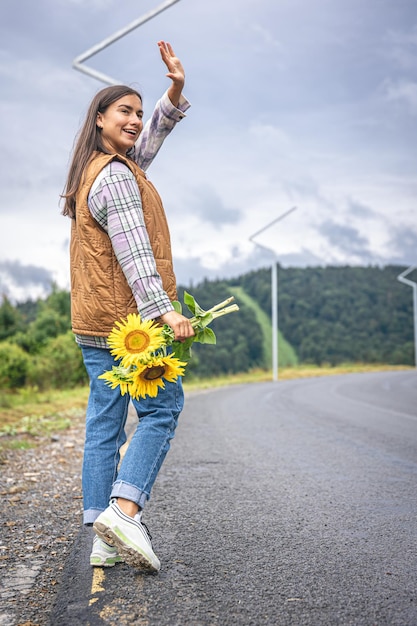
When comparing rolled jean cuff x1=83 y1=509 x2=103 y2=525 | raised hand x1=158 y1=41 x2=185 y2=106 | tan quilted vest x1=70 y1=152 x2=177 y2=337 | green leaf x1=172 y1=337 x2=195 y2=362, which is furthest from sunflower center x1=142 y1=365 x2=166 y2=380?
raised hand x1=158 y1=41 x2=185 y2=106

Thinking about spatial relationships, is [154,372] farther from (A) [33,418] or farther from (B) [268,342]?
(B) [268,342]

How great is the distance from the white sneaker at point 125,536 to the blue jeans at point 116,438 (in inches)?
4.2

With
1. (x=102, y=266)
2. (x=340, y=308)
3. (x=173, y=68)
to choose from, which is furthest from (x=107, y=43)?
(x=340, y=308)

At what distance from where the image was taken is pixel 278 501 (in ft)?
12.6

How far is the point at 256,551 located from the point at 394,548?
2.02ft

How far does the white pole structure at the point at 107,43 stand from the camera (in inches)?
344

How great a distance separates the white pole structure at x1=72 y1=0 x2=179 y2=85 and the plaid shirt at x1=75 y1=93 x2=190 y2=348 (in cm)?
586

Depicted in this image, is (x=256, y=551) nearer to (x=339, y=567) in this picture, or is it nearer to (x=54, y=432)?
(x=339, y=567)

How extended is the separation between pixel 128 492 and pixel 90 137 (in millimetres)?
1484

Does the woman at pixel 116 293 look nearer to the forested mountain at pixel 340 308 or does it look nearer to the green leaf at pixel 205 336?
the green leaf at pixel 205 336

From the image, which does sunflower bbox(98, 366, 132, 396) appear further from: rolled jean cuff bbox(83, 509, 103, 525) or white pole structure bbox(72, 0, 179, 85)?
white pole structure bbox(72, 0, 179, 85)

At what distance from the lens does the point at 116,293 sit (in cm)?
256

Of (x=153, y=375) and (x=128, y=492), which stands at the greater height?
(x=153, y=375)

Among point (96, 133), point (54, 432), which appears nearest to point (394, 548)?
point (96, 133)
